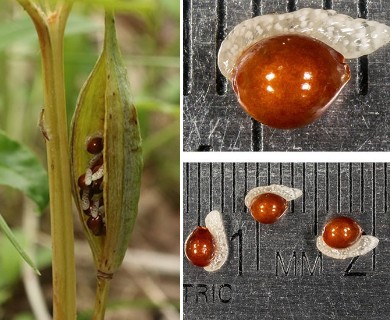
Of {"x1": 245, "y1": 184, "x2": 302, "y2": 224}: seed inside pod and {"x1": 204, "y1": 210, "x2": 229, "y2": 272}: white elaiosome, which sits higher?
{"x1": 245, "y1": 184, "x2": 302, "y2": 224}: seed inside pod

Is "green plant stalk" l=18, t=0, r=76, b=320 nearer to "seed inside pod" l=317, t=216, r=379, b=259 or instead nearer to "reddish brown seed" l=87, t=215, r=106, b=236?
"reddish brown seed" l=87, t=215, r=106, b=236

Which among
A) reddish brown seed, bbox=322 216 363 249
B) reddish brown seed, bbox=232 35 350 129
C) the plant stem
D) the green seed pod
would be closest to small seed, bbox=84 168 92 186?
the green seed pod

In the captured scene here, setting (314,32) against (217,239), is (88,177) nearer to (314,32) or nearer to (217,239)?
(217,239)

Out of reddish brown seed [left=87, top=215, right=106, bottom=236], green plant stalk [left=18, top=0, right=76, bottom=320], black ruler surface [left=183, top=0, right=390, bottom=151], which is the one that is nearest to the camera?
green plant stalk [left=18, top=0, right=76, bottom=320]

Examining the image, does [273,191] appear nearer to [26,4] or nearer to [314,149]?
[314,149]

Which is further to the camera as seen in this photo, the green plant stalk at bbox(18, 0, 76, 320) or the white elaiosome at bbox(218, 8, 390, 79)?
the white elaiosome at bbox(218, 8, 390, 79)

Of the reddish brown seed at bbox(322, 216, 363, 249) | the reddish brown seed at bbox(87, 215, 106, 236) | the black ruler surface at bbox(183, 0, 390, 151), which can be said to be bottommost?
the reddish brown seed at bbox(322, 216, 363, 249)

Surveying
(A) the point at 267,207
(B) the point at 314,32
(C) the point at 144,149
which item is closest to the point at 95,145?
(C) the point at 144,149
